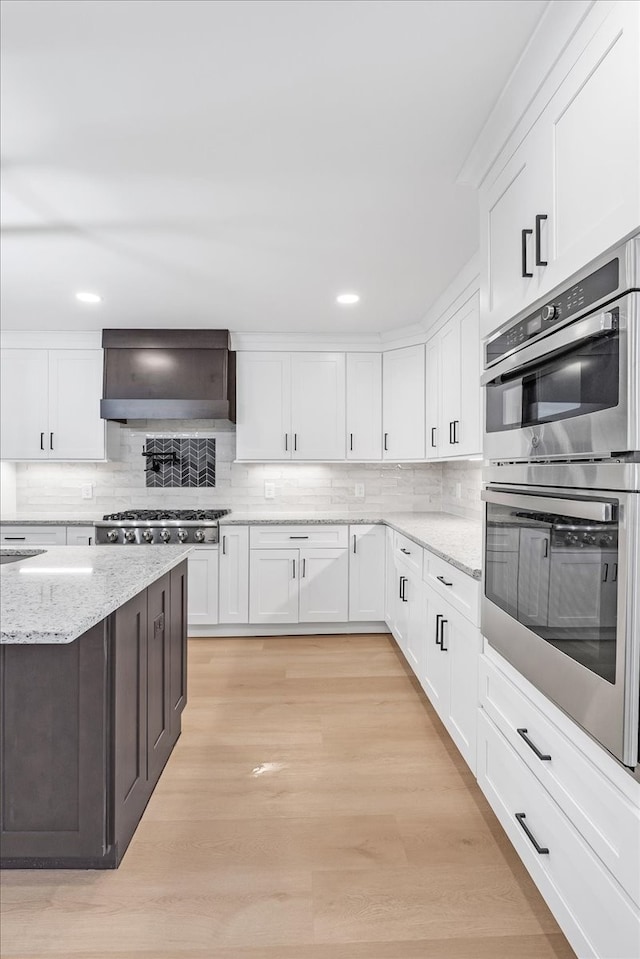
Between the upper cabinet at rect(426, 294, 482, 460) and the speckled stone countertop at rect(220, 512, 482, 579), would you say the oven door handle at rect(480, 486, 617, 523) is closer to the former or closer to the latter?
the speckled stone countertop at rect(220, 512, 482, 579)

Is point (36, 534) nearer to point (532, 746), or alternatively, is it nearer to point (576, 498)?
point (532, 746)

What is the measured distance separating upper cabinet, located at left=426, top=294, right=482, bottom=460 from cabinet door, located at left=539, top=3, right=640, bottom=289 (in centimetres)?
146

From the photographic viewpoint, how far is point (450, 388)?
3.52m

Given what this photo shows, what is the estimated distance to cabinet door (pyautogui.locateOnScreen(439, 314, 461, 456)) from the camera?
3338mm

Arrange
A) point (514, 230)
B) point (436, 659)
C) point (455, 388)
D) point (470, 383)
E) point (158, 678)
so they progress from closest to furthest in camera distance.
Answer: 1. point (514, 230)
2. point (158, 678)
3. point (436, 659)
4. point (470, 383)
5. point (455, 388)

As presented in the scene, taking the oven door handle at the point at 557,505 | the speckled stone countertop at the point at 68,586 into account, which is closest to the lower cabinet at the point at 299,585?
the speckled stone countertop at the point at 68,586

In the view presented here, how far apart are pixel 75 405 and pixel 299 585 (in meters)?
2.27

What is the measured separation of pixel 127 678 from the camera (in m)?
1.85

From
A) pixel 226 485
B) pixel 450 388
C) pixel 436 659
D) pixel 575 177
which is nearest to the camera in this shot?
pixel 575 177

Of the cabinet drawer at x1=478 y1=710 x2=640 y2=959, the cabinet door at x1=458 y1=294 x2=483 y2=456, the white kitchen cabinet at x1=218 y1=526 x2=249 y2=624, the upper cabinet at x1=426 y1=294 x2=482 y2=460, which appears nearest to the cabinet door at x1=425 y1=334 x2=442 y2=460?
the upper cabinet at x1=426 y1=294 x2=482 y2=460

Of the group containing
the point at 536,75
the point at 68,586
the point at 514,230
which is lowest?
the point at 68,586

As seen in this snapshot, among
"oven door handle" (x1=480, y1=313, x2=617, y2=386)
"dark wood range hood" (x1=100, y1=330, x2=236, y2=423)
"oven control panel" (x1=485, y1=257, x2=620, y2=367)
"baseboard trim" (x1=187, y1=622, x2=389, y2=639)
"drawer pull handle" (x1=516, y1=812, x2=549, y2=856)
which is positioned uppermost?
"dark wood range hood" (x1=100, y1=330, x2=236, y2=423)

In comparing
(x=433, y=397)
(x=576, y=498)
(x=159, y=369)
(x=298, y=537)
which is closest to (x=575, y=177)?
(x=576, y=498)

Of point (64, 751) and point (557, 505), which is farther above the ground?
point (557, 505)
